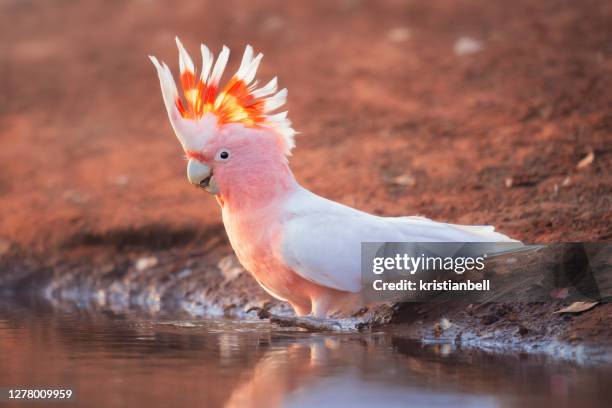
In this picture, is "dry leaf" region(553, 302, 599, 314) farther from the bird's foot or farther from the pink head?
the pink head

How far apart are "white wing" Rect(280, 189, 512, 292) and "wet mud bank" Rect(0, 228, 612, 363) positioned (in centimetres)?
53

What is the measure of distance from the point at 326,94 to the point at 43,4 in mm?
7965

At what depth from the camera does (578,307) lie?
18.8ft

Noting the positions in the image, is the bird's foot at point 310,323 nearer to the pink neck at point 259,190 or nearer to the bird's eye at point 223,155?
the pink neck at point 259,190

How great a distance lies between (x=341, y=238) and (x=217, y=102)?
1263 millimetres

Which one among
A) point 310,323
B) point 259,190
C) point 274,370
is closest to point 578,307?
point 310,323

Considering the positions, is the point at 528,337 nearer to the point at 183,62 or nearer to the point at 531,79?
the point at 183,62

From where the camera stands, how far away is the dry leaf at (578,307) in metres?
5.70

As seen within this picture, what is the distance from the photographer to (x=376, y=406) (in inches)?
159

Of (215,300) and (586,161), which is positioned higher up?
Answer: (586,161)

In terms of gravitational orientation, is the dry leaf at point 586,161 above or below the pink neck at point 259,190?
above

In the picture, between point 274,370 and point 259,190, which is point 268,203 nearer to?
point 259,190

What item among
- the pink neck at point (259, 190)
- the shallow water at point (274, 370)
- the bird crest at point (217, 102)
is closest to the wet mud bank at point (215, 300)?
the shallow water at point (274, 370)

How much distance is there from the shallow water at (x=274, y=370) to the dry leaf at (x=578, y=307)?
0.58 metres
